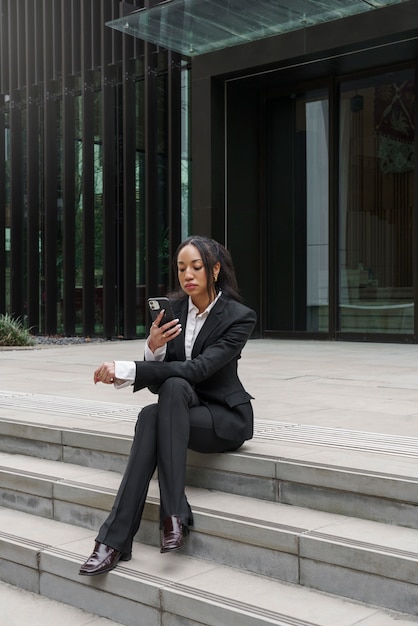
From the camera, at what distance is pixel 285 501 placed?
4246 mm

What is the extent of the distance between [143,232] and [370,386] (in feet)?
28.3

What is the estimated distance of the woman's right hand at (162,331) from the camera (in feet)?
14.3

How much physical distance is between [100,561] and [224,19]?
10.1 metres

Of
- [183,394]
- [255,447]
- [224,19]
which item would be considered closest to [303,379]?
[255,447]

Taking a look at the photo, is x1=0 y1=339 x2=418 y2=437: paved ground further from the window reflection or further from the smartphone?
the smartphone

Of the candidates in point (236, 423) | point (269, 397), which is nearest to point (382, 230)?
point (269, 397)

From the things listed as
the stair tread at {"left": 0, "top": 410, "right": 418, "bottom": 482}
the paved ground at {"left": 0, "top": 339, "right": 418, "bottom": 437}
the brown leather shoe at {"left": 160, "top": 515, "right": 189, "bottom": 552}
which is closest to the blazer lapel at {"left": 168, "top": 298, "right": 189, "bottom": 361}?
the stair tread at {"left": 0, "top": 410, "right": 418, "bottom": 482}

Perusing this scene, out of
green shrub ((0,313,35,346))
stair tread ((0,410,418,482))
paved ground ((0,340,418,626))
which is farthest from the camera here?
green shrub ((0,313,35,346))

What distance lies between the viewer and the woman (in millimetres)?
3955

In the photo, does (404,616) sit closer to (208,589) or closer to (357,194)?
(208,589)

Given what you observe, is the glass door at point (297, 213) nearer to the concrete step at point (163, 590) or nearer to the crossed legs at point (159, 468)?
the concrete step at point (163, 590)

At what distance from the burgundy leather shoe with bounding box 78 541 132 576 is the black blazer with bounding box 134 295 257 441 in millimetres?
829

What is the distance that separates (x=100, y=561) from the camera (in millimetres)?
3957

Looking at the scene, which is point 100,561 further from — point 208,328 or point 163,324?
point 208,328
